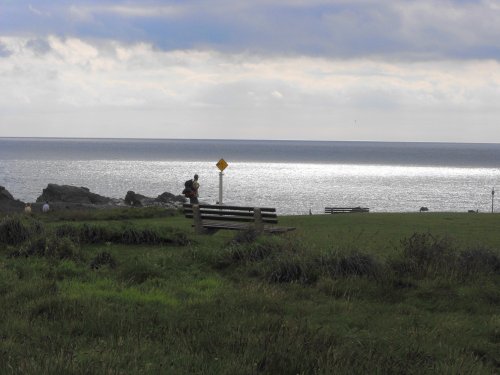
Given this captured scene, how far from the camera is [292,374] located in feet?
14.8

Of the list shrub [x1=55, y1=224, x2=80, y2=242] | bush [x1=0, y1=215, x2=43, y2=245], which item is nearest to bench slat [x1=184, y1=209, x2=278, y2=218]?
shrub [x1=55, y1=224, x2=80, y2=242]

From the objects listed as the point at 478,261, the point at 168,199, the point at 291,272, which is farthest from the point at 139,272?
the point at 168,199

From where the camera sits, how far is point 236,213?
47.0 ft

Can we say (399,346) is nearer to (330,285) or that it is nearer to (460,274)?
(330,285)

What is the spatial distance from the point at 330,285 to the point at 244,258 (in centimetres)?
201

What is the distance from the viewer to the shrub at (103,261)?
30.6 feet

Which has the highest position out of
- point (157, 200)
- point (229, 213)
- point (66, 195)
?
point (229, 213)

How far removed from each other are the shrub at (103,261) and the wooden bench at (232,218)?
4387 millimetres

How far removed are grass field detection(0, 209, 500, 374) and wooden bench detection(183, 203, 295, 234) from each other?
2144 millimetres

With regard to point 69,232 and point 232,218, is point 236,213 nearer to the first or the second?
point 232,218

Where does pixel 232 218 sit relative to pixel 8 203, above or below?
above

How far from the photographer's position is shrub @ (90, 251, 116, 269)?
9.31m

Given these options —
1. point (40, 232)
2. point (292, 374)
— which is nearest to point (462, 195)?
point (40, 232)

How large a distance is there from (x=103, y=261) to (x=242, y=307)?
11.5 feet
